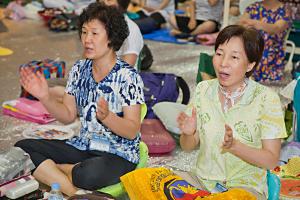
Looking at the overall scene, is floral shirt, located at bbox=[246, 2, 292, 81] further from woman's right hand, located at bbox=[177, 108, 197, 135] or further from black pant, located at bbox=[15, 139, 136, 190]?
woman's right hand, located at bbox=[177, 108, 197, 135]

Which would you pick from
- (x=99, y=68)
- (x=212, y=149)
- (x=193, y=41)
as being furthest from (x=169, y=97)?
(x=193, y=41)

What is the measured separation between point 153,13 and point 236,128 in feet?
12.4

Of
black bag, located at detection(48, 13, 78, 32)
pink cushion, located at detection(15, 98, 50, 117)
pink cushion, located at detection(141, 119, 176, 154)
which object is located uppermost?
black bag, located at detection(48, 13, 78, 32)

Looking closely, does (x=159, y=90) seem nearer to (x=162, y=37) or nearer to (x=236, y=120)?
(x=236, y=120)

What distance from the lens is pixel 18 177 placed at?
2.05m

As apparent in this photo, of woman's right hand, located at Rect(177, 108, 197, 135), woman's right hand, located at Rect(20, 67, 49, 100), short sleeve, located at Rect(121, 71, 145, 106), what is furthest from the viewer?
short sleeve, located at Rect(121, 71, 145, 106)

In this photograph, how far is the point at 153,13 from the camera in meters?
5.56

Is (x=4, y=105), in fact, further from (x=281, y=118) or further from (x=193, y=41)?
(x=193, y=41)

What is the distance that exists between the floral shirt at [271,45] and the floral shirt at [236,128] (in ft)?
6.52

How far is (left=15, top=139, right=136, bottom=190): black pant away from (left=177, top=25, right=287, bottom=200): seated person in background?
35cm

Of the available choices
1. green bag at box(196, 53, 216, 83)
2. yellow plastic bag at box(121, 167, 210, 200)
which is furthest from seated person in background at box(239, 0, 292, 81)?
yellow plastic bag at box(121, 167, 210, 200)

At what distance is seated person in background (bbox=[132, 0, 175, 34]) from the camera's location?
5.32 m

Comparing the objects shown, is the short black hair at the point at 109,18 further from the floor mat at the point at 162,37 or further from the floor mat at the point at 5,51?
the floor mat at the point at 162,37

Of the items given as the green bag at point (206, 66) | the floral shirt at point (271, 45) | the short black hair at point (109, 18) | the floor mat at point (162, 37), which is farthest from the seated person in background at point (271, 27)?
the short black hair at point (109, 18)
